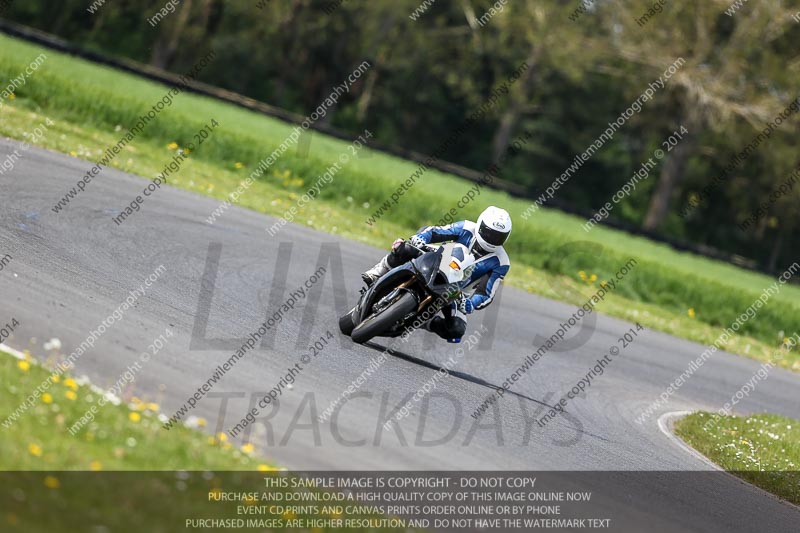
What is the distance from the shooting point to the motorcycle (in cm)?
1134

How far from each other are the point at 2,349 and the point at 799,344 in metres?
23.0

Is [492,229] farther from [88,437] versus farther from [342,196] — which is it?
[342,196]

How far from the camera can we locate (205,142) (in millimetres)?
26453

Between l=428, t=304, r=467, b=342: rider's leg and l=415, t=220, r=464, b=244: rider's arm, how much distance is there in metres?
0.77

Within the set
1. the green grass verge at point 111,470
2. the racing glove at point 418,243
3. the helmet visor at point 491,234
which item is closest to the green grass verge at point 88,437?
the green grass verge at point 111,470

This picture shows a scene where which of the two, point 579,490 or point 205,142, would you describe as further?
point 205,142

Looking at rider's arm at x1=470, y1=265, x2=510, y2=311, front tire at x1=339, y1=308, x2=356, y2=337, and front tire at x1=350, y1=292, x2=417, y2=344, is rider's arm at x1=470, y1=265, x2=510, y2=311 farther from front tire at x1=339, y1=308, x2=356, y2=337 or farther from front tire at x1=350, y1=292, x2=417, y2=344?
front tire at x1=339, y1=308, x2=356, y2=337

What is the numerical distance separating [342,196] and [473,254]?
15.3m

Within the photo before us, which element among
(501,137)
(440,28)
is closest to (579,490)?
(501,137)

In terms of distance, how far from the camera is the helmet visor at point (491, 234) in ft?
38.1

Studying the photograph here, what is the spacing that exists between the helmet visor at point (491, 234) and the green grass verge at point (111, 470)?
15.3 ft

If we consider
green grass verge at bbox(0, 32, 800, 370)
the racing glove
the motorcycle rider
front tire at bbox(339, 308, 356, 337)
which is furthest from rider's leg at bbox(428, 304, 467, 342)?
green grass verge at bbox(0, 32, 800, 370)

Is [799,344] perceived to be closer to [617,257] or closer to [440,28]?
[617,257]

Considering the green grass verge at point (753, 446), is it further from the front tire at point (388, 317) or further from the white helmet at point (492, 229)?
the front tire at point (388, 317)
